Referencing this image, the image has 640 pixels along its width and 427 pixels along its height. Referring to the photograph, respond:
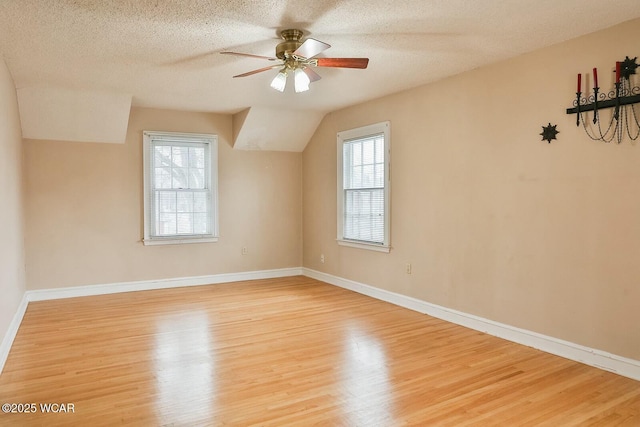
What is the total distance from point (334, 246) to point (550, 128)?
138 inches

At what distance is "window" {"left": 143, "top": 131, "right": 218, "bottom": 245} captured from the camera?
6168 millimetres

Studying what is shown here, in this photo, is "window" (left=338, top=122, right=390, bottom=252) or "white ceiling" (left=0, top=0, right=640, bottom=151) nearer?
"white ceiling" (left=0, top=0, right=640, bottom=151)

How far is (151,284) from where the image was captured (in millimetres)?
6207

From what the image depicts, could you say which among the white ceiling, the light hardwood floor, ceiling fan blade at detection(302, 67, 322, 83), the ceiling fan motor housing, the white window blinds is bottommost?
the light hardwood floor

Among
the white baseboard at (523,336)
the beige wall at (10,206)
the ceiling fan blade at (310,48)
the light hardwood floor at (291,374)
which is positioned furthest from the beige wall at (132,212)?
the ceiling fan blade at (310,48)

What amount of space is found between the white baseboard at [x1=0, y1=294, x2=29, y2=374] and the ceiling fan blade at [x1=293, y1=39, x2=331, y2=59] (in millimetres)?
3135

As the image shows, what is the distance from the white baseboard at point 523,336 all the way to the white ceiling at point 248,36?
2381 mm

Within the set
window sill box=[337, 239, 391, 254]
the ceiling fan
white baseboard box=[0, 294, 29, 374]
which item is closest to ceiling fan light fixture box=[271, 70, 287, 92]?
the ceiling fan

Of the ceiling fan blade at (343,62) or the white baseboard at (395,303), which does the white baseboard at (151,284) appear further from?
the ceiling fan blade at (343,62)

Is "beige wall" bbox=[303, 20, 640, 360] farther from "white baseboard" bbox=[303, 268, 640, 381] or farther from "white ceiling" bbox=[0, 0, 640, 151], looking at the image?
"white ceiling" bbox=[0, 0, 640, 151]

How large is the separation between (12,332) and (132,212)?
7.66ft

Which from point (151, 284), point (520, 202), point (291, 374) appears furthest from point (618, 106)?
point (151, 284)

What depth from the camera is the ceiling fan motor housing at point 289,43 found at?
3.31 meters

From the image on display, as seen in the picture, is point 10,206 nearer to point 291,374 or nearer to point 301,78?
point 301,78
